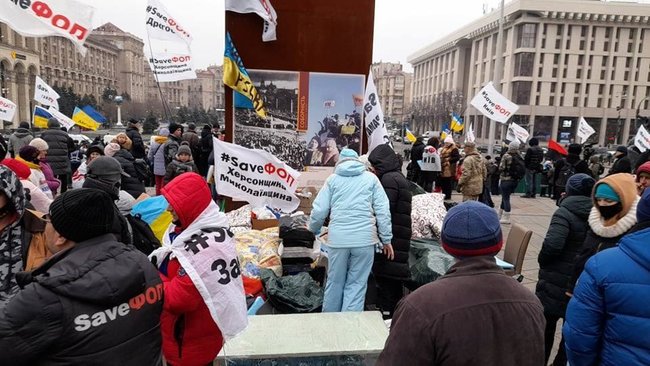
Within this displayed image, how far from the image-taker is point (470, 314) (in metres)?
1.72

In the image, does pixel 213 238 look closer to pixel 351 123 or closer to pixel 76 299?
pixel 76 299

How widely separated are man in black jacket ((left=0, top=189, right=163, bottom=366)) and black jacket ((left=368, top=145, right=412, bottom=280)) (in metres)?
3.24

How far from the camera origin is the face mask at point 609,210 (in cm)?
327

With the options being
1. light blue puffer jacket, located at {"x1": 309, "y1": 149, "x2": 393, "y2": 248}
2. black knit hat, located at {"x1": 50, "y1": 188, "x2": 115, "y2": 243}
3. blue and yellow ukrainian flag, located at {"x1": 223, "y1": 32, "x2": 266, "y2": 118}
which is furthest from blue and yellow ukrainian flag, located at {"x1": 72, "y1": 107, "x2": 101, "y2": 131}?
black knit hat, located at {"x1": 50, "y1": 188, "x2": 115, "y2": 243}

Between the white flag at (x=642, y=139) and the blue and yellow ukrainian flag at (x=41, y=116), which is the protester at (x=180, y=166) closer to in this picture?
the blue and yellow ukrainian flag at (x=41, y=116)

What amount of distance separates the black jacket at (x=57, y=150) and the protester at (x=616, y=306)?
1067cm

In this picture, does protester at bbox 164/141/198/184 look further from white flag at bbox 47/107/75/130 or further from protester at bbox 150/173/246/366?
white flag at bbox 47/107/75/130

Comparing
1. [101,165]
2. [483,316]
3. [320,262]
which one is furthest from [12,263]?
[320,262]

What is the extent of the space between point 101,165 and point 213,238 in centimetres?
209

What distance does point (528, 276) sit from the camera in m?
6.45

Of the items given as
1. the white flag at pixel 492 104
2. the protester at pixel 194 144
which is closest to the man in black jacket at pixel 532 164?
the white flag at pixel 492 104

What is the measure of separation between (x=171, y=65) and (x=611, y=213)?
10.0 metres

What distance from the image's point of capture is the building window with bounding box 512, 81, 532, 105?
76.8 meters

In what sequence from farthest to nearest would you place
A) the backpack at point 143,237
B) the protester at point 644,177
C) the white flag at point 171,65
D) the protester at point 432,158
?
the protester at point 432,158
the white flag at point 171,65
the protester at point 644,177
the backpack at point 143,237
